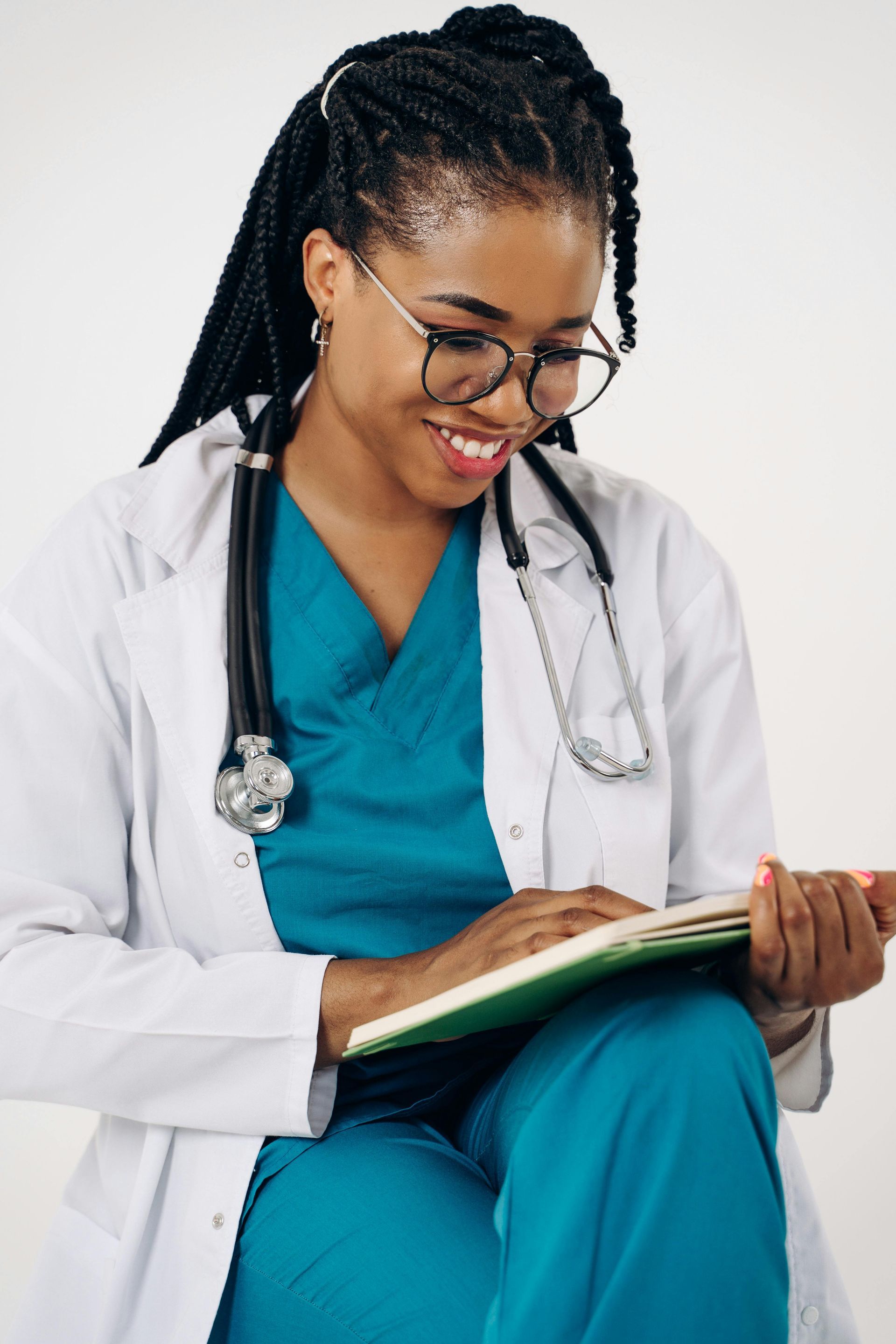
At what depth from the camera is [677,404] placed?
7.35 ft

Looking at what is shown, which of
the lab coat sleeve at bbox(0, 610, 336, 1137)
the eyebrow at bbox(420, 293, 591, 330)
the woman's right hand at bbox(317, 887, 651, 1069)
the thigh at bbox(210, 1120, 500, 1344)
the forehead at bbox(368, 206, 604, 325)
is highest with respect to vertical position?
the forehead at bbox(368, 206, 604, 325)

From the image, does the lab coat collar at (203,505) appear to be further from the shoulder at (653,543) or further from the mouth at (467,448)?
the mouth at (467,448)

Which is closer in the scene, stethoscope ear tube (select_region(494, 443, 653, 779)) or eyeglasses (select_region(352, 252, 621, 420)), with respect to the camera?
eyeglasses (select_region(352, 252, 621, 420))

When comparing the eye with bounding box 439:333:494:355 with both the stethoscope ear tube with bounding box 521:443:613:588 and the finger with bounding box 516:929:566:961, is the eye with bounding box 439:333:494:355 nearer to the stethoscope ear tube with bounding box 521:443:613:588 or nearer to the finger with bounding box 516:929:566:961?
the stethoscope ear tube with bounding box 521:443:613:588

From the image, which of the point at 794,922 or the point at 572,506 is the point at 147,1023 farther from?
the point at 572,506

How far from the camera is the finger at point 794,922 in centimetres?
92

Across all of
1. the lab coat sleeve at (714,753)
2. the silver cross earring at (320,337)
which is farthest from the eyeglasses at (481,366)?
the lab coat sleeve at (714,753)

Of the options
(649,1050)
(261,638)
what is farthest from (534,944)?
(261,638)

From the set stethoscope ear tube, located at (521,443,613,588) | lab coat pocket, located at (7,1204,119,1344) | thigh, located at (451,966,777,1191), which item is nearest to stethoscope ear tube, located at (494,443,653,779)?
stethoscope ear tube, located at (521,443,613,588)

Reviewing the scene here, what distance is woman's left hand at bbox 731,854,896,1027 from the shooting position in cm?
92

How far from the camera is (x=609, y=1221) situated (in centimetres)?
87

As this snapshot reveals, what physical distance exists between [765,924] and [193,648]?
2.08 ft

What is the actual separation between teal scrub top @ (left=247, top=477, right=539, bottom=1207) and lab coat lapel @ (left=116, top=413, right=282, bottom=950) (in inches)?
1.3

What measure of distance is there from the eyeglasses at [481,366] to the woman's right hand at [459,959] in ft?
1.54
